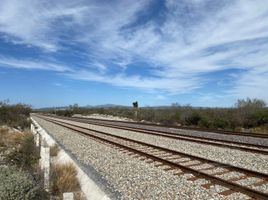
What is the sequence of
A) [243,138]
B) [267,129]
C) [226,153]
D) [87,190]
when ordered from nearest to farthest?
[87,190], [226,153], [243,138], [267,129]

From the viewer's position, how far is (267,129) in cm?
2711

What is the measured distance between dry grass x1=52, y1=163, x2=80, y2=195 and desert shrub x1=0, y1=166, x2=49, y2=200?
1411 mm

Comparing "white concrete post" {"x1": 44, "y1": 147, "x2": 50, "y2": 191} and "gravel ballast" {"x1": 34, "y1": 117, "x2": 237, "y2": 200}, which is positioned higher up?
"white concrete post" {"x1": 44, "y1": 147, "x2": 50, "y2": 191}

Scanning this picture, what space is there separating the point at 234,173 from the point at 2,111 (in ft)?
140

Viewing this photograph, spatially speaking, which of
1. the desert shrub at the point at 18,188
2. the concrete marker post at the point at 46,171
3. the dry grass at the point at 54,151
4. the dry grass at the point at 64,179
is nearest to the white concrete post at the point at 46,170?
the concrete marker post at the point at 46,171

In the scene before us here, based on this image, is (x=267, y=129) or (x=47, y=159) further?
(x=267, y=129)

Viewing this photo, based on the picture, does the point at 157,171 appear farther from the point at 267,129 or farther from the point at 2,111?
the point at 2,111

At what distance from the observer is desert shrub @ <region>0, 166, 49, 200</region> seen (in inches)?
245

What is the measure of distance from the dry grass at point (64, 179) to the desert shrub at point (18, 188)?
1411mm

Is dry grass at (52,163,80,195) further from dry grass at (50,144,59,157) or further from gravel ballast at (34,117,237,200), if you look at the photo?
dry grass at (50,144,59,157)

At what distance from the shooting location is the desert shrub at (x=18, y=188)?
6216 mm

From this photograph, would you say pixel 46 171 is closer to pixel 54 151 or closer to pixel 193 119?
pixel 54 151

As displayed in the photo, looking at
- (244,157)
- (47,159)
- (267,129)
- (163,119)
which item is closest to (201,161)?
(244,157)

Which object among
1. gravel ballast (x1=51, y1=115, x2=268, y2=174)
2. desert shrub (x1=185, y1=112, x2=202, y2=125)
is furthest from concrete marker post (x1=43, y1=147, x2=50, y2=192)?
desert shrub (x1=185, y1=112, x2=202, y2=125)
